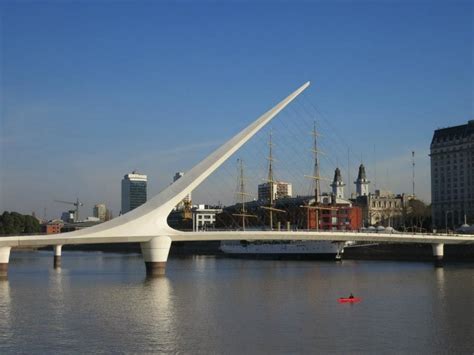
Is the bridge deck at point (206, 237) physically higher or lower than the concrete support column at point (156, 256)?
higher

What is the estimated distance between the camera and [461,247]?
55875 mm

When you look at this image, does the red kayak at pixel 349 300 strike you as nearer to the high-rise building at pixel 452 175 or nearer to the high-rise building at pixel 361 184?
the high-rise building at pixel 452 175

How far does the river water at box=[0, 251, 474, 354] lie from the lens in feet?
56.7

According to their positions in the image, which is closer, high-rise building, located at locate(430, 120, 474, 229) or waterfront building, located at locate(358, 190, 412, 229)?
high-rise building, located at locate(430, 120, 474, 229)

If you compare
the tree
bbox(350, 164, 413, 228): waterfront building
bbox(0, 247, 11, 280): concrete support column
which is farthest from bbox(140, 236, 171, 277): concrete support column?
bbox(350, 164, 413, 228): waterfront building

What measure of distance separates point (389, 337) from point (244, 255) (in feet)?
187

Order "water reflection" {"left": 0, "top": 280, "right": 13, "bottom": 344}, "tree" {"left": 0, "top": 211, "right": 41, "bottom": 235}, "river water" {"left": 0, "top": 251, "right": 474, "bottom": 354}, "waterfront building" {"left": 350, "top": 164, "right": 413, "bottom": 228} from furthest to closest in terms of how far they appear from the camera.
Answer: "waterfront building" {"left": 350, "top": 164, "right": 413, "bottom": 228}
"tree" {"left": 0, "top": 211, "right": 41, "bottom": 235}
"water reflection" {"left": 0, "top": 280, "right": 13, "bottom": 344}
"river water" {"left": 0, "top": 251, "right": 474, "bottom": 354}

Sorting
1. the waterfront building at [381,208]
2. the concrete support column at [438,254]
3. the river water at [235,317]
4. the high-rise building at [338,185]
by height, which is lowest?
the river water at [235,317]

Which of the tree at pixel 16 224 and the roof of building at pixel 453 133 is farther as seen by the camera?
the roof of building at pixel 453 133

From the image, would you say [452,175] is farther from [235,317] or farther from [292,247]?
[235,317]

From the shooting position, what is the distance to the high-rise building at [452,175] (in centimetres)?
9625

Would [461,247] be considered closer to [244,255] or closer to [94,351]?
[244,255]

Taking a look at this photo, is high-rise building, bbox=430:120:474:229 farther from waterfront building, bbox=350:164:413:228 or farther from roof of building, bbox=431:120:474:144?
waterfront building, bbox=350:164:413:228

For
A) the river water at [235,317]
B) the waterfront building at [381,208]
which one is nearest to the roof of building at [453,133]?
the waterfront building at [381,208]
